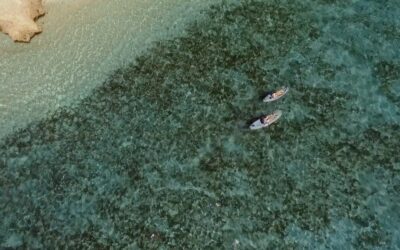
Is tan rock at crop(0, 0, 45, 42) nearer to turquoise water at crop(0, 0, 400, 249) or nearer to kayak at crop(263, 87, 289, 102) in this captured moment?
turquoise water at crop(0, 0, 400, 249)

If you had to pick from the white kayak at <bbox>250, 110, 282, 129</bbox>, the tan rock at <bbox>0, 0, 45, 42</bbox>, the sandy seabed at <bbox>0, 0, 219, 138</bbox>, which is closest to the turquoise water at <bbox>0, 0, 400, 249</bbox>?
the white kayak at <bbox>250, 110, 282, 129</bbox>

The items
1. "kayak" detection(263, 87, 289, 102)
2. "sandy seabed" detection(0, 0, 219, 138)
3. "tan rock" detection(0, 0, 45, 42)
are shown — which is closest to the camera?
"kayak" detection(263, 87, 289, 102)

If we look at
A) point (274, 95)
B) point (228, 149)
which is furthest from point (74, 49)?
point (274, 95)

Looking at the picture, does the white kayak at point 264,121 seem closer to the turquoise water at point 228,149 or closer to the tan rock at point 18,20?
the turquoise water at point 228,149

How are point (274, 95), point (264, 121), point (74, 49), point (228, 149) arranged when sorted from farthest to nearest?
point (74, 49) → point (274, 95) → point (264, 121) → point (228, 149)

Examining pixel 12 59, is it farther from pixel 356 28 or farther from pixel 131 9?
pixel 356 28

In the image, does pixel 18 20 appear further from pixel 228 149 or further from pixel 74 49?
pixel 228 149
